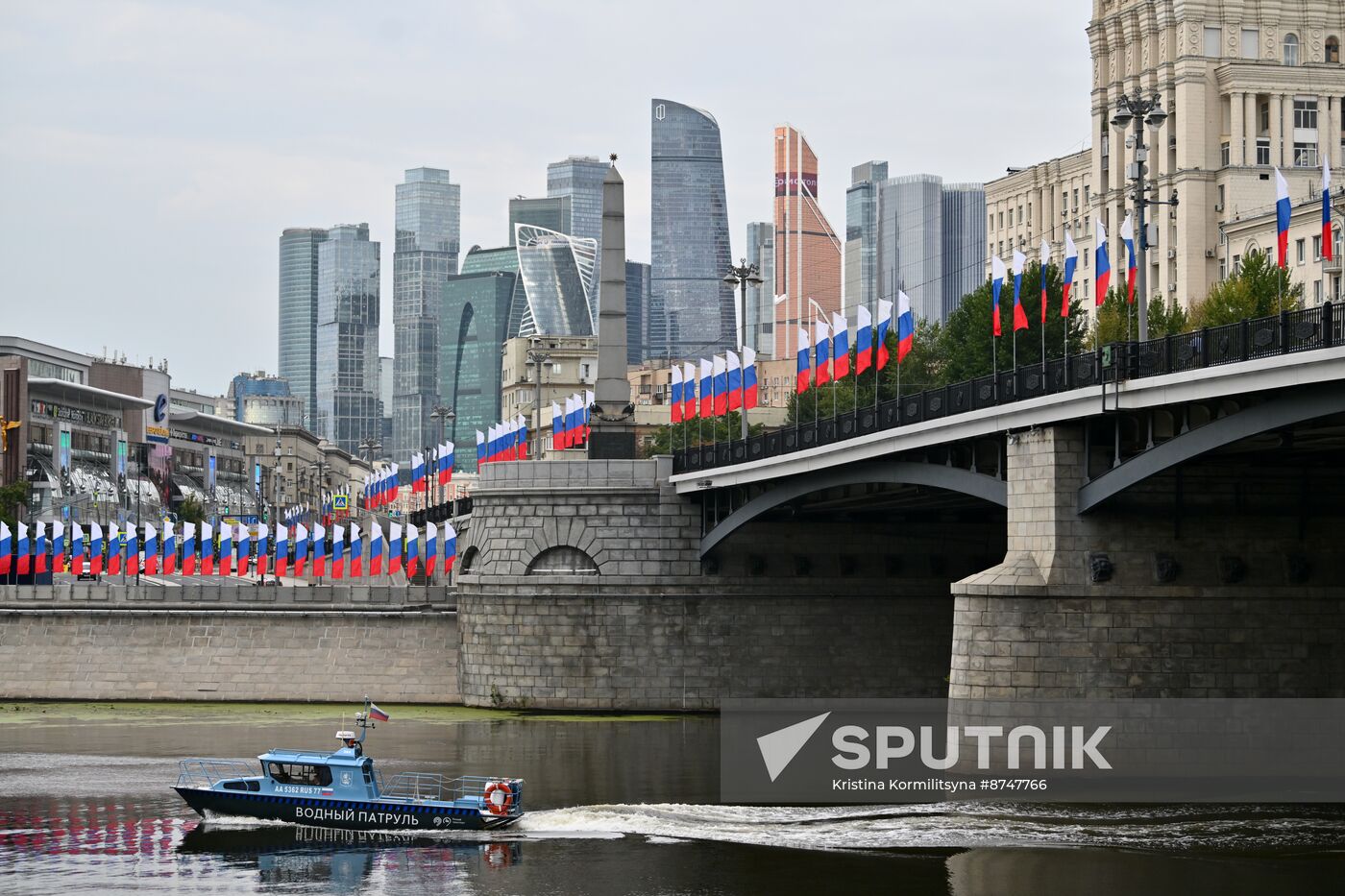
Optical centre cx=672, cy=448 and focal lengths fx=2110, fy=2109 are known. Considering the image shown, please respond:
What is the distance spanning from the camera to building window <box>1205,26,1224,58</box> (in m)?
130

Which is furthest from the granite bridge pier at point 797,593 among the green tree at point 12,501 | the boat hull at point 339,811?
the green tree at point 12,501

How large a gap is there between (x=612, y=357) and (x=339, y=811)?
3676 cm

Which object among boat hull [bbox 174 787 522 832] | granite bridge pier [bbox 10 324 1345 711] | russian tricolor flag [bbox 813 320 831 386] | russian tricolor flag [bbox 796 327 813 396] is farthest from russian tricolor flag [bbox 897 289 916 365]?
boat hull [bbox 174 787 522 832]

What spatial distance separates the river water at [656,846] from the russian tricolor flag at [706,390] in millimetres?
24871

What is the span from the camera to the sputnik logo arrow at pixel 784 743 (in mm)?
61594

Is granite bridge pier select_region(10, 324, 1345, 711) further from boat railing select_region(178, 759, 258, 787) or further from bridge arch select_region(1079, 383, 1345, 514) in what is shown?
boat railing select_region(178, 759, 258, 787)

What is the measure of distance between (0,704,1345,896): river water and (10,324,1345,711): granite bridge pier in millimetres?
6194

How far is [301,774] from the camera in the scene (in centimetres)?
5062

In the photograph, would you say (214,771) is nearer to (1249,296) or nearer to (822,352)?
(822,352)

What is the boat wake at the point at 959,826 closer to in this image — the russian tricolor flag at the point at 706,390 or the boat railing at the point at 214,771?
the boat railing at the point at 214,771

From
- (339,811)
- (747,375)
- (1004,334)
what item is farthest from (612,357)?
(339,811)

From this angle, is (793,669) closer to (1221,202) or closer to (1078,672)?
(1078,672)

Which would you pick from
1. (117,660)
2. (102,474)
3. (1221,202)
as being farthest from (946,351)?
(102,474)

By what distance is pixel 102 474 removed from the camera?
172 m
